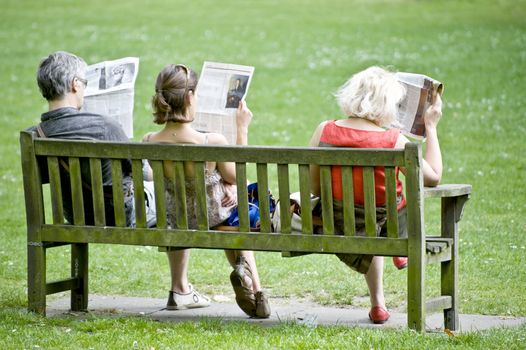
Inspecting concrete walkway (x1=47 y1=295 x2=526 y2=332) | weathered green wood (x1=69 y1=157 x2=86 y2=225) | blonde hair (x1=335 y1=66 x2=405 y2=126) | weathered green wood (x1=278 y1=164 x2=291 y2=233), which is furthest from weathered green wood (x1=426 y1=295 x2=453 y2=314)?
weathered green wood (x1=69 y1=157 x2=86 y2=225)

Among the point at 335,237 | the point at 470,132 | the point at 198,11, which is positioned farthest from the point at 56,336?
the point at 198,11

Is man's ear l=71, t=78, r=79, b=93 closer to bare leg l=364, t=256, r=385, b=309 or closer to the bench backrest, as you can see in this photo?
the bench backrest

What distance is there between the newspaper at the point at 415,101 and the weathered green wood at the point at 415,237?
626 millimetres

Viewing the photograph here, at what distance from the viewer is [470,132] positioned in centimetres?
1377

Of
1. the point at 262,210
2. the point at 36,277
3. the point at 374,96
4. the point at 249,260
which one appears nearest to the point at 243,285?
the point at 249,260

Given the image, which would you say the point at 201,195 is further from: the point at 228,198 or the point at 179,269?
the point at 179,269

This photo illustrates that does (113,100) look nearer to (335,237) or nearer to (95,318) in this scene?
(95,318)

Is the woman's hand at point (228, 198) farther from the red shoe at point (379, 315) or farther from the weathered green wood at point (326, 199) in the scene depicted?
the red shoe at point (379, 315)

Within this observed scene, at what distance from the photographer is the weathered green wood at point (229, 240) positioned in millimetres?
5320

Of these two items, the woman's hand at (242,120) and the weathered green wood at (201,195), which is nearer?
the weathered green wood at (201,195)

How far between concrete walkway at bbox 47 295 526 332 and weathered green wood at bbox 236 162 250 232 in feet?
1.99

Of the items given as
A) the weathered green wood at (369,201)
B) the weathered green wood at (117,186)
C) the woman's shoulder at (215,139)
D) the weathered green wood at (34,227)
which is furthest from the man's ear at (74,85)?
the weathered green wood at (369,201)

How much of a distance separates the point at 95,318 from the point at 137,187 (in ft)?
2.53

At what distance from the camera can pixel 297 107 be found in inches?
635
